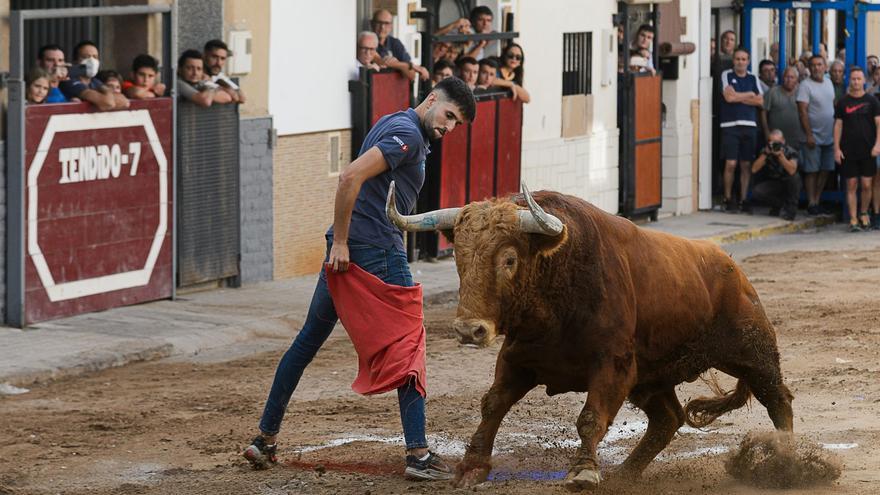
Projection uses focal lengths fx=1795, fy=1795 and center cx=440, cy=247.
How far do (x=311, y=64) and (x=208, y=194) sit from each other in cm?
191

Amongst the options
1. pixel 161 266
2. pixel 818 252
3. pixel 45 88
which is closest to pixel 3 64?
pixel 45 88

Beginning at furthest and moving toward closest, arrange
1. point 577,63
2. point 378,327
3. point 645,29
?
point 645,29
point 577,63
point 378,327

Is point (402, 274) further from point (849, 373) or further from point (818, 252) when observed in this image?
point (818, 252)

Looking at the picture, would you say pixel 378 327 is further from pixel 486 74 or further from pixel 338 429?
pixel 486 74

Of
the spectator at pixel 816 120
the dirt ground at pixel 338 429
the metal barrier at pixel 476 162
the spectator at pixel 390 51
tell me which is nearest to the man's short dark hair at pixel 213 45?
the spectator at pixel 390 51

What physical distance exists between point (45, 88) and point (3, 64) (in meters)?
0.39

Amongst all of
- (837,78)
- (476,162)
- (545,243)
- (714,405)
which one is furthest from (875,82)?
(545,243)

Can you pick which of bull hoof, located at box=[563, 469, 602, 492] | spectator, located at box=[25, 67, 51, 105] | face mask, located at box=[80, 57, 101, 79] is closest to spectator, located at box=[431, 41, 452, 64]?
face mask, located at box=[80, 57, 101, 79]

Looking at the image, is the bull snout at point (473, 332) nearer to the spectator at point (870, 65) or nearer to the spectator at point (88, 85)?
the spectator at point (88, 85)

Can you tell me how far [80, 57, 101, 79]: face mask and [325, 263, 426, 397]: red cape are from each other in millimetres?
5932

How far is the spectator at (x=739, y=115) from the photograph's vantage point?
23562 millimetres

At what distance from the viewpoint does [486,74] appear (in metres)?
18.8

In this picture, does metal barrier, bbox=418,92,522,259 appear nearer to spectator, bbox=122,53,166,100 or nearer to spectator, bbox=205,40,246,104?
spectator, bbox=205,40,246,104

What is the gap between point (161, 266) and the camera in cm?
1468
